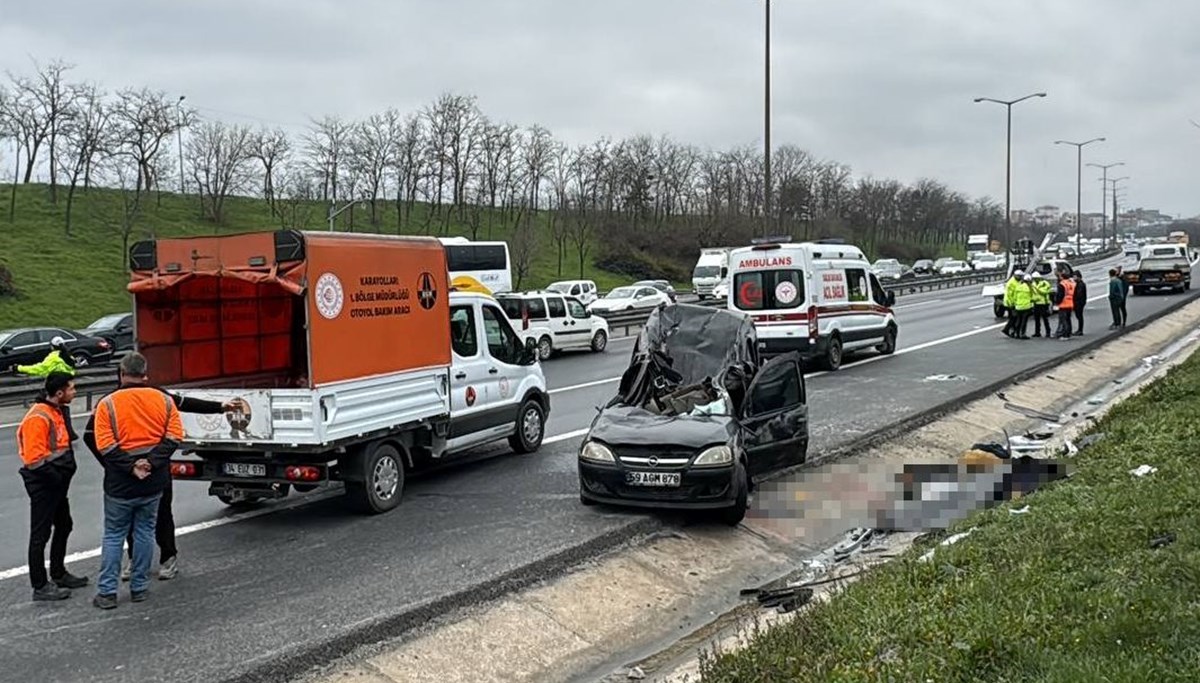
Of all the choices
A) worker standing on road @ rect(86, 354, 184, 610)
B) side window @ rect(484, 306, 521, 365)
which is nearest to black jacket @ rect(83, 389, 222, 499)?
worker standing on road @ rect(86, 354, 184, 610)

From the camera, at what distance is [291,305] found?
1103cm

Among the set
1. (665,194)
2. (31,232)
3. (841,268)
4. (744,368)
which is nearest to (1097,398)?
(841,268)

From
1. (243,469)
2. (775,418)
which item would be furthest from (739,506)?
(243,469)

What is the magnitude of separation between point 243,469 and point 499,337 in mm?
3770

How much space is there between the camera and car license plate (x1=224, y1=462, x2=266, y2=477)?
8805 millimetres

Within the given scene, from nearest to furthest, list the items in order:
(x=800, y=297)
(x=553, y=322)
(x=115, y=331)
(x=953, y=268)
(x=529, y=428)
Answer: (x=529, y=428) < (x=800, y=297) < (x=553, y=322) < (x=115, y=331) < (x=953, y=268)

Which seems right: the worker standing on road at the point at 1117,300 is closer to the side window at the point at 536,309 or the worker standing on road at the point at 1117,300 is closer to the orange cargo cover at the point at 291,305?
the side window at the point at 536,309

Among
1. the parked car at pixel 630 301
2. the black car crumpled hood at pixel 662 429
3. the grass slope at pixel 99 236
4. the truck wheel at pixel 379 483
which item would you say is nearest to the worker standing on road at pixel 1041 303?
the parked car at pixel 630 301

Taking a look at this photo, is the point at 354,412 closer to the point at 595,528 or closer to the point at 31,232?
the point at 595,528

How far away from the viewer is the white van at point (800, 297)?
19984 mm

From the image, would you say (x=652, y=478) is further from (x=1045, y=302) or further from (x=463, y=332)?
(x=1045, y=302)

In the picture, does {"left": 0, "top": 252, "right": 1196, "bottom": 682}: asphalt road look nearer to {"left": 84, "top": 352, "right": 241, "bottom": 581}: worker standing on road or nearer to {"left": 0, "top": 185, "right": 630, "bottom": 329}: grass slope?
{"left": 84, "top": 352, "right": 241, "bottom": 581}: worker standing on road

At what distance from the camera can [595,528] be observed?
8859mm

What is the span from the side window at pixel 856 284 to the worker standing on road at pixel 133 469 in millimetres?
17091
